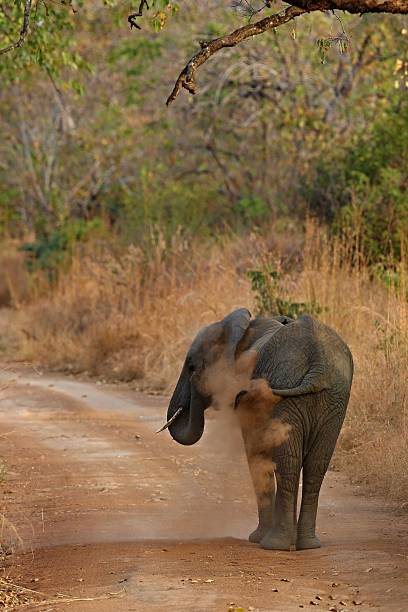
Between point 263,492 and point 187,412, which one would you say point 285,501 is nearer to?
point 263,492

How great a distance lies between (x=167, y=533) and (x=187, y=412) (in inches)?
29.4

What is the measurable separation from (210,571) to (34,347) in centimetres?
1251

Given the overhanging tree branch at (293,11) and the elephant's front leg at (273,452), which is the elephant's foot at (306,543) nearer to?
the elephant's front leg at (273,452)

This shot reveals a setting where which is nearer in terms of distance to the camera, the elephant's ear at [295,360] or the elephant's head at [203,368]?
the elephant's ear at [295,360]

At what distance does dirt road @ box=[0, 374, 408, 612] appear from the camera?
6062mm

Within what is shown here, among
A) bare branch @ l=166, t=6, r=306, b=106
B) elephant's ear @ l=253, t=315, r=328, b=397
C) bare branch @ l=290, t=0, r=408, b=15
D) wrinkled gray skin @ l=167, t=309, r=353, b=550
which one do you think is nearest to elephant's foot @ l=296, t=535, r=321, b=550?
wrinkled gray skin @ l=167, t=309, r=353, b=550

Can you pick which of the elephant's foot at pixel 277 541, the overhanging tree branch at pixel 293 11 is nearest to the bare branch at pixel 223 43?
the overhanging tree branch at pixel 293 11

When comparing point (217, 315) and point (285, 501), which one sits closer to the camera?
point (285, 501)

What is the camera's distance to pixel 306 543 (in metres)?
7.12

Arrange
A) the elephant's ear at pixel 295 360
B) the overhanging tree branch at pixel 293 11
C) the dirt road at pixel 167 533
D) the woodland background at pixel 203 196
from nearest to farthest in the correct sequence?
the dirt road at pixel 167 533 → the overhanging tree branch at pixel 293 11 → the elephant's ear at pixel 295 360 → the woodland background at pixel 203 196

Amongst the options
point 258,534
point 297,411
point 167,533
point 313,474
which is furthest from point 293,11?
point 167,533

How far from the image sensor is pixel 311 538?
714cm

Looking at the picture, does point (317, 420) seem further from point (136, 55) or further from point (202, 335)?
point (136, 55)

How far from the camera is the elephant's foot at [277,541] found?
7036 millimetres
